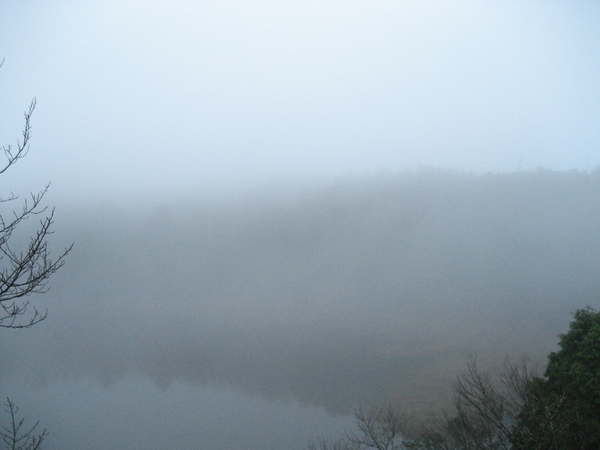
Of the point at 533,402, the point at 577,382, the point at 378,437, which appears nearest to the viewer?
the point at 533,402

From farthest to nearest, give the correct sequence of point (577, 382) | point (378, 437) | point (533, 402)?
1. point (378, 437)
2. point (577, 382)
3. point (533, 402)

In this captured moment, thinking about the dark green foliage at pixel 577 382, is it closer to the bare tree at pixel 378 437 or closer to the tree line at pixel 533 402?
the tree line at pixel 533 402

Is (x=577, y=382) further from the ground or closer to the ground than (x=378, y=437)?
further from the ground

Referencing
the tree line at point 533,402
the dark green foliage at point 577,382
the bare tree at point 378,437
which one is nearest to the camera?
the tree line at point 533,402

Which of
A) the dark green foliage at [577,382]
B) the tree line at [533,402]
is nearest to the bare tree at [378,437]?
the tree line at [533,402]

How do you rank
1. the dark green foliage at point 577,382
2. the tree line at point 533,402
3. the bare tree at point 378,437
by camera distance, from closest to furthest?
the tree line at point 533,402 → the dark green foliage at point 577,382 → the bare tree at point 378,437

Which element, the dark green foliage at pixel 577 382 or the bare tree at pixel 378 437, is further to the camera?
the bare tree at pixel 378 437

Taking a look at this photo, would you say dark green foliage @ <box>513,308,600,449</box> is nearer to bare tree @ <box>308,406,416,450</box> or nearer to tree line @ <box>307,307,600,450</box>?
tree line @ <box>307,307,600,450</box>

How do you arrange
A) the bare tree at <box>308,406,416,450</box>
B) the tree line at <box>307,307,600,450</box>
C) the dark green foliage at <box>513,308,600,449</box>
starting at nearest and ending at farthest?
the tree line at <box>307,307,600,450</box> → the dark green foliage at <box>513,308,600,449</box> → the bare tree at <box>308,406,416,450</box>

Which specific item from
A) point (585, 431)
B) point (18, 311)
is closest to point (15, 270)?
point (18, 311)

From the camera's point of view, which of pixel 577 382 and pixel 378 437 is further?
pixel 378 437

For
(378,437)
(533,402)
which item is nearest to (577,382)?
(533,402)

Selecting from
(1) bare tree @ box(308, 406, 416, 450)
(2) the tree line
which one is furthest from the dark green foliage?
(1) bare tree @ box(308, 406, 416, 450)

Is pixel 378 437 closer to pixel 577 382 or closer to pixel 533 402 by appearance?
pixel 577 382
